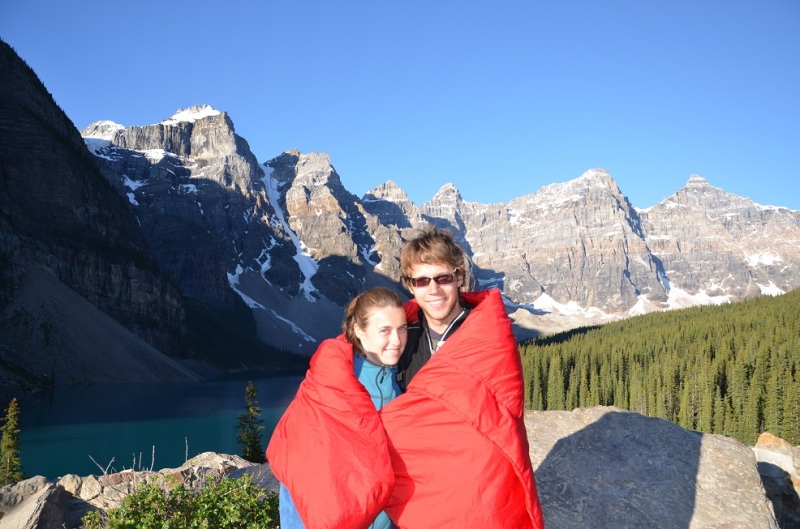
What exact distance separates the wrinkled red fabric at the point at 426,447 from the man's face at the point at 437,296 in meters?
0.51

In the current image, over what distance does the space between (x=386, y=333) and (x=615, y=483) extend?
19.2 ft

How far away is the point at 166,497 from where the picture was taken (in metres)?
6.46

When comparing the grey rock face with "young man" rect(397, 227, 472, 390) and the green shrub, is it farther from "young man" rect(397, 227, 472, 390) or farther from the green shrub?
"young man" rect(397, 227, 472, 390)

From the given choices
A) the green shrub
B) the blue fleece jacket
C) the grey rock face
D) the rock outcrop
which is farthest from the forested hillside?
the blue fleece jacket

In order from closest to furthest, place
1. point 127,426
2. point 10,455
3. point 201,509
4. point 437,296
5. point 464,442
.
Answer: point 464,442
point 437,296
point 201,509
point 10,455
point 127,426

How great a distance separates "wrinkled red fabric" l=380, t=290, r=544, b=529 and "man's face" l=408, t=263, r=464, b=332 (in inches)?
20.3

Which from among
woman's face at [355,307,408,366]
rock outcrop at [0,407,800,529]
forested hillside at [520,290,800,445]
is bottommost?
forested hillside at [520,290,800,445]

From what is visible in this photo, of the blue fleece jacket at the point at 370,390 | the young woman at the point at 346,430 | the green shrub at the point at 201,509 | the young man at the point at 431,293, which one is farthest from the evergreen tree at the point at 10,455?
the young man at the point at 431,293

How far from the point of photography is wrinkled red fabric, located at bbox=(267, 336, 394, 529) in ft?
11.2

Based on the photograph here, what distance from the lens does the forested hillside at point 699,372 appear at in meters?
51.4

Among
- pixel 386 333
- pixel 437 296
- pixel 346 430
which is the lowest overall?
pixel 346 430

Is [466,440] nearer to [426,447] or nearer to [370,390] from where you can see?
[426,447]

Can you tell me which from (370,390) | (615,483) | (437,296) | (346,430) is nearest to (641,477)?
(615,483)

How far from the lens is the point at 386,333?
12.7 ft
